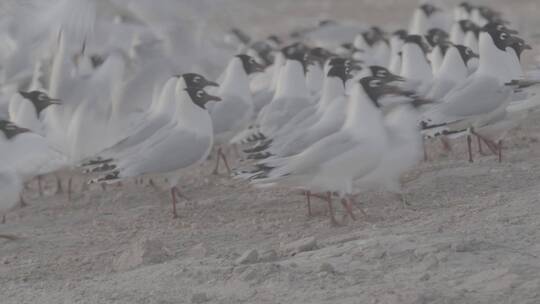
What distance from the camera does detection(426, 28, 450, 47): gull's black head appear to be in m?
13.6

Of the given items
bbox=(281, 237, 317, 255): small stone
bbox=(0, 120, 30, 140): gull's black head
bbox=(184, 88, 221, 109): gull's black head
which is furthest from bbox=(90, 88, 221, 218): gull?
bbox=(281, 237, 317, 255): small stone

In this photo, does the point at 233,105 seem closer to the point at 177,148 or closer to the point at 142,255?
the point at 177,148

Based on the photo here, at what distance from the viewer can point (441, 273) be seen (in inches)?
239

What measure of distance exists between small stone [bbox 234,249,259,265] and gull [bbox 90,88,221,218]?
7.96 ft

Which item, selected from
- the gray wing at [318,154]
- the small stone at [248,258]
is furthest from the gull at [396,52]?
the small stone at [248,258]

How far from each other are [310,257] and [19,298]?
171 centimetres

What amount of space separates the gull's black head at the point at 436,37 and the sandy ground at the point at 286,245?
10.2ft

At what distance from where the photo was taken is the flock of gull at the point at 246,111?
27.1ft

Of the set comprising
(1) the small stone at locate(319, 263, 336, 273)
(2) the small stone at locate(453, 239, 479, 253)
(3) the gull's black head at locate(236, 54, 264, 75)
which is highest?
(3) the gull's black head at locate(236, 54, 264, 75)

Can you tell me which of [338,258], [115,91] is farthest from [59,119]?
[338,258]

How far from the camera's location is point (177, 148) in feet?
30.5

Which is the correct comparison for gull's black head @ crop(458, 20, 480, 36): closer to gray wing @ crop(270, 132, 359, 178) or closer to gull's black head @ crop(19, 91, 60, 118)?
gull's black head @ crop(19, 91, 60, 118)

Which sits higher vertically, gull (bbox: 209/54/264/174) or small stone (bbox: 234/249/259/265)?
gull (bbox: 209/54/264/174)

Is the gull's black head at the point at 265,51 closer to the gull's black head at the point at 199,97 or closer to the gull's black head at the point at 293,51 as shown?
the gull's black head at the point at 293,51
